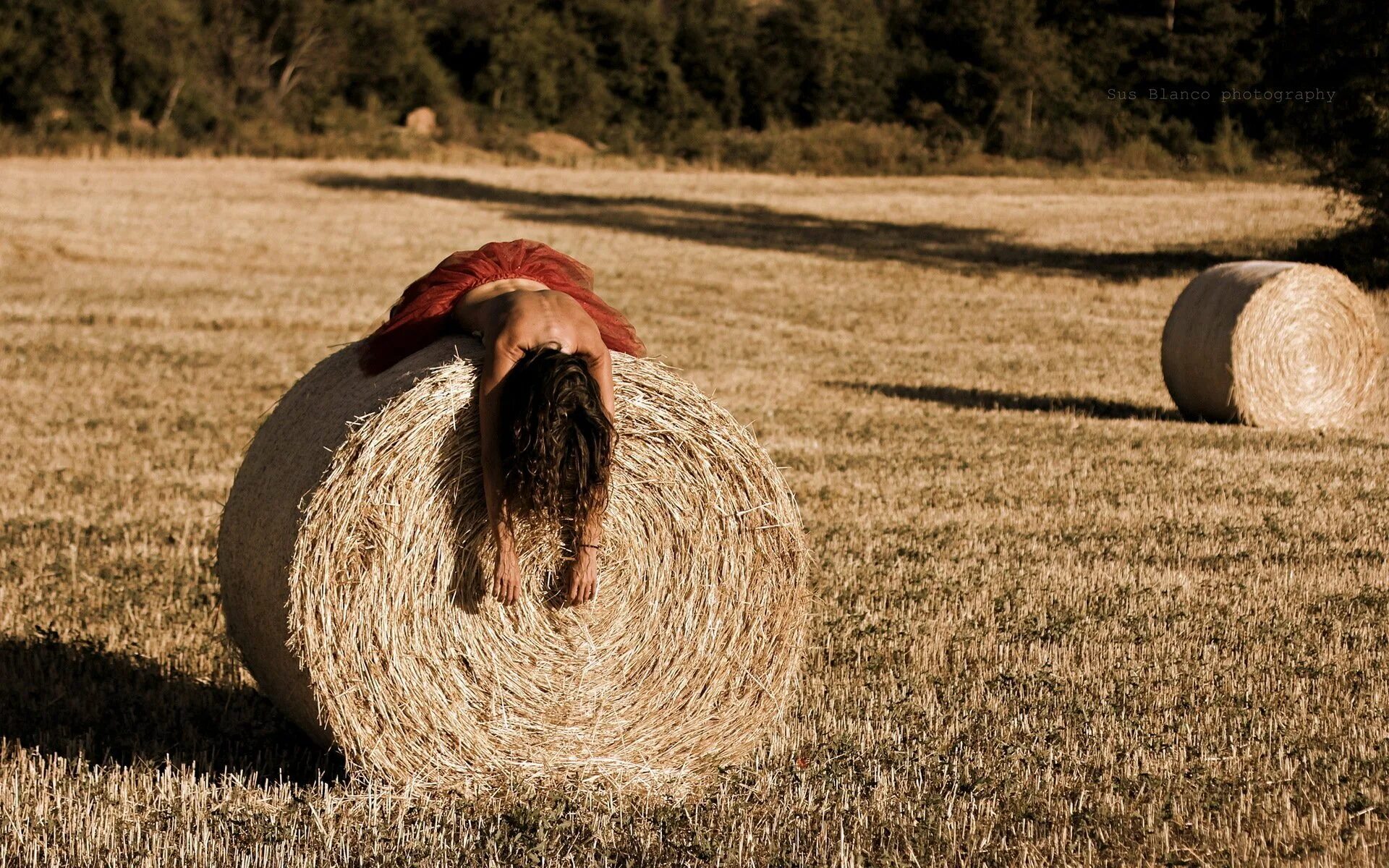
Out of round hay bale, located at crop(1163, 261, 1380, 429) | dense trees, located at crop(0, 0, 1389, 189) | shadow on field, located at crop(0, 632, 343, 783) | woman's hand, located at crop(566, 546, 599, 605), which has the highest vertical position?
dense trees, located at crop(0, 0, 1389, 189)

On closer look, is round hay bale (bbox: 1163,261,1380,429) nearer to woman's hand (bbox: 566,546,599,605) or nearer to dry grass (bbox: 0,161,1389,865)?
dry grass (bbox: 0,161,1389,865)

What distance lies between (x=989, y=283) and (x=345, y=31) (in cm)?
4437

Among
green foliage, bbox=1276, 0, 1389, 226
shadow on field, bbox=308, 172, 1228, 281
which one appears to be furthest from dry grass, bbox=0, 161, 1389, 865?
shadow on field, bbox=308, 172, 1228, 281

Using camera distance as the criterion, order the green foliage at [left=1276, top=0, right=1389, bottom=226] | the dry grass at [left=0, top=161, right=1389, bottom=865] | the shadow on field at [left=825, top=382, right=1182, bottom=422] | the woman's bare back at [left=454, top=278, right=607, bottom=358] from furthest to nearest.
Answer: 1. the green foliage at [left=1276, top=0, right=1389, bottom=226]
2. the shadow on field at [left=825, top=382, right=1182, bottom=422]
3. the woman's bare back at [left=454, top=278, right=607, bottom=358]
4. the dry grass at [left=0, top=161, right=1389, bottom=865]

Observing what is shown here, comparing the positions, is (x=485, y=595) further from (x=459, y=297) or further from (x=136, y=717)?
(x=136, y=717)

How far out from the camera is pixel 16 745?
590 cm

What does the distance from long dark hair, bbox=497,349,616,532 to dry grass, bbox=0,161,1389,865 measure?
1.07 meters

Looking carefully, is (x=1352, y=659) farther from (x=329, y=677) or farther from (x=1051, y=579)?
(x=329, y=677)

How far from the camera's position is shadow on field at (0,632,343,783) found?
5848 mm

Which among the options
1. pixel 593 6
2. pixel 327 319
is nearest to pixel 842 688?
pixel 327 319

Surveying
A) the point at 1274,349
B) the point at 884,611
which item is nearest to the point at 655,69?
the point at 1274,349

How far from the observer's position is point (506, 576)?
5.49 m

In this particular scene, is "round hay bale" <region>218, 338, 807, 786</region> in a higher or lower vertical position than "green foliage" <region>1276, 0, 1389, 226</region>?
lower

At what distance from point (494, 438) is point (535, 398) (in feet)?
1.03
